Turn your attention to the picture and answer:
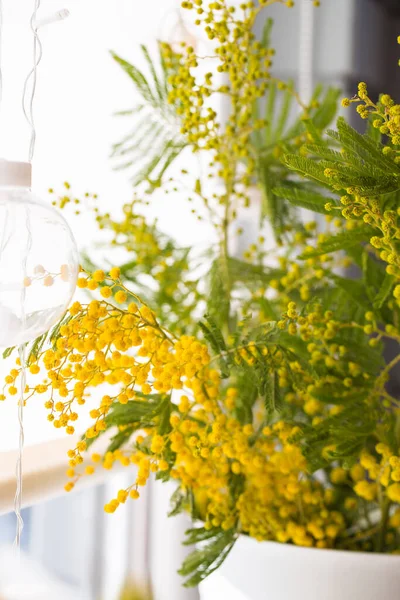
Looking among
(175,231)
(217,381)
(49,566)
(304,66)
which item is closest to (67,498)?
(49,566)

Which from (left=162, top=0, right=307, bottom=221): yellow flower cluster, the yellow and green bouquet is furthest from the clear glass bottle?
(left=162, top=0, right=307, bottom=221): yellow flower cluster

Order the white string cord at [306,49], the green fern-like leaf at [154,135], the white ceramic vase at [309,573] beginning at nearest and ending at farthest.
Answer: the white ceramic vase at [309,573] → the green fern-like leaf at [154,135] → the white string cord at [306,49]

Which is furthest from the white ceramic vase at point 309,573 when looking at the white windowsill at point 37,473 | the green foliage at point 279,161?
the green foliage at point 279,161

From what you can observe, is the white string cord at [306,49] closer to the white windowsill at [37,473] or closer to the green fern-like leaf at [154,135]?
the green fern-like leaf at [154,135]

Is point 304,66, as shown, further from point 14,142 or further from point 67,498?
point 67,498

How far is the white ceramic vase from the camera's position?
694 mm

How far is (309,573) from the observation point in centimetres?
72

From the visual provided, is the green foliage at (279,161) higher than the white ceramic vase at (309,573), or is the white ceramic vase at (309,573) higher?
the green foliage at (279,161)

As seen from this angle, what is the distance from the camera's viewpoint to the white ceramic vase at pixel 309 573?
69 centimetres

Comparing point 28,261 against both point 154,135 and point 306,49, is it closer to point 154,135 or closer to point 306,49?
point 154,135

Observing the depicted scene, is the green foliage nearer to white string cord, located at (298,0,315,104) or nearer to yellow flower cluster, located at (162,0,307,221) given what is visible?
yellow flower cluster, located at (162,0,307,221)

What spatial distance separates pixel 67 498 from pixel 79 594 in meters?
0.17

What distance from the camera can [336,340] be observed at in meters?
0.71

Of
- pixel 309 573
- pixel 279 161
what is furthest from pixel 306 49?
pixel 309 573
